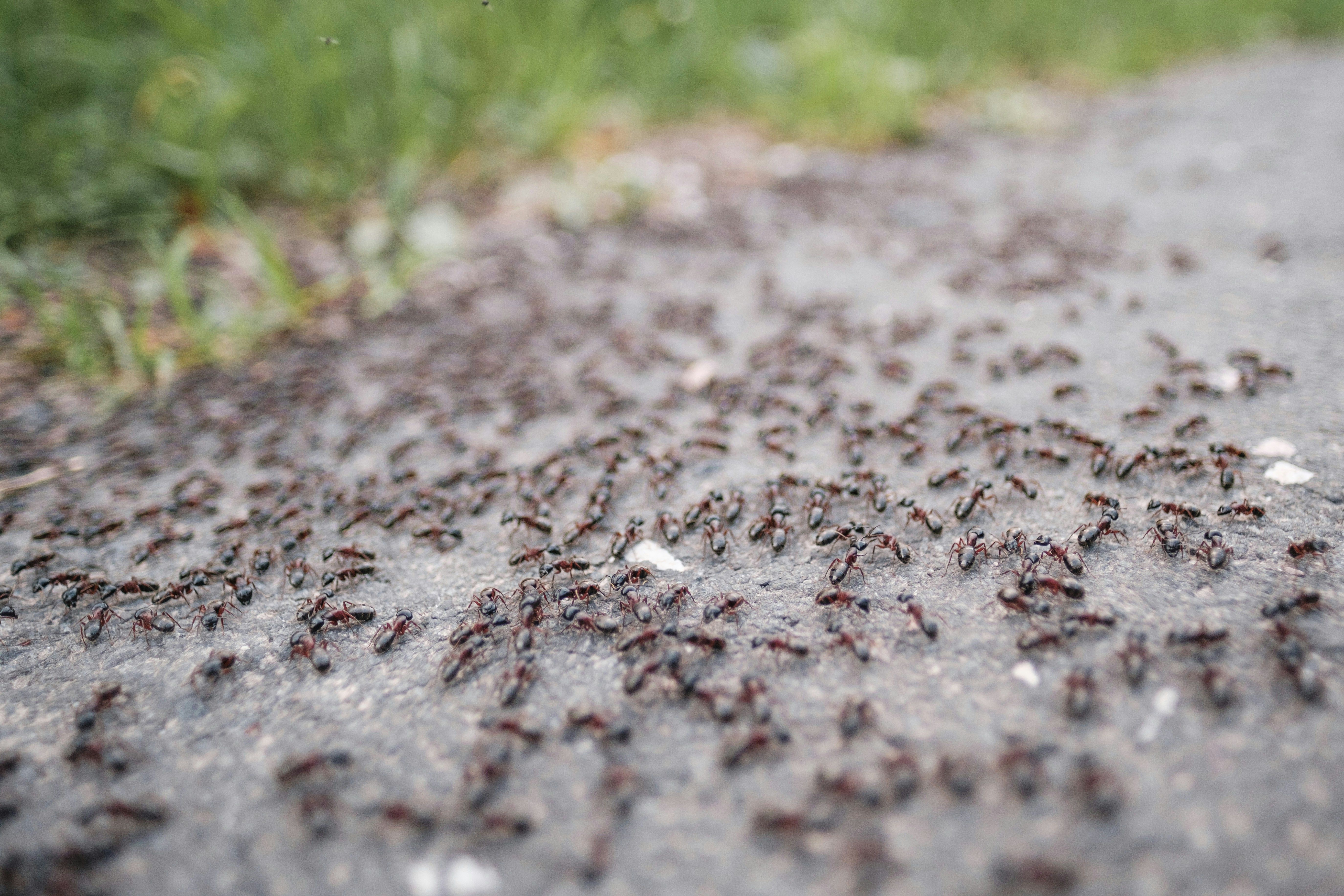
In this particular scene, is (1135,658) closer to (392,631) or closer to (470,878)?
(470,878)

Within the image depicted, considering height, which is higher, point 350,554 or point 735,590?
point 350,554

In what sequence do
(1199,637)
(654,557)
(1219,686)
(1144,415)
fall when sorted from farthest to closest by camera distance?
(1144,415), (654,557), (1199,637), (1219,686)

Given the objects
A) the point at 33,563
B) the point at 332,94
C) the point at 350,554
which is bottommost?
the point at 350,554

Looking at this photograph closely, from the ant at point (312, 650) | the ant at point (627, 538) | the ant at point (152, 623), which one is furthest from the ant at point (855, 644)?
the ant at point (152, 623)

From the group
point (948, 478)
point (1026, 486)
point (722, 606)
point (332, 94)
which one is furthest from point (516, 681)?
point (332, 94)

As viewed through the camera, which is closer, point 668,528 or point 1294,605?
point 1294,605

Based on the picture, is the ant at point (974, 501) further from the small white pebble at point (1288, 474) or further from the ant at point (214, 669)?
the ant at point (214, 669)
